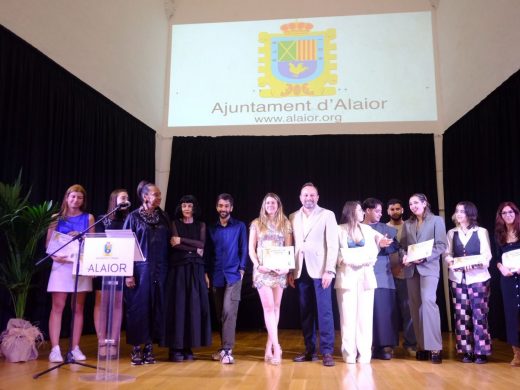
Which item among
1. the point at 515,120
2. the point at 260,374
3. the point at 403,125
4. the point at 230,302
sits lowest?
the point at 260,374

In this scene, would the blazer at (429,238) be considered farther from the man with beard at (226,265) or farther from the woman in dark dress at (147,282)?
the woman in dark dress at (147,282)

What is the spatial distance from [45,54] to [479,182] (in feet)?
18.3

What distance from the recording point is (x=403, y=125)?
24.0 feet

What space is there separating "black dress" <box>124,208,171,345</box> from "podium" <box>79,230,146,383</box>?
540 millimetres

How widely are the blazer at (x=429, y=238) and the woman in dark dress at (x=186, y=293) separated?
1819 millimetres

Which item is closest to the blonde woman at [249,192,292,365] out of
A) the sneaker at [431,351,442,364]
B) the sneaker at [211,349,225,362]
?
the sneaker at [211,349,225,362]

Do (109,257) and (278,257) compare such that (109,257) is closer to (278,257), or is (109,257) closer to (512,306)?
(278,257)

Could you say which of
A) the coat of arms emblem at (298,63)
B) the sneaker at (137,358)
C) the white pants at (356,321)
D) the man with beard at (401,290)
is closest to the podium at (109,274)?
the sneaker at (137,358)

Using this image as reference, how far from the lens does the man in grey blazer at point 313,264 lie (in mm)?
3838

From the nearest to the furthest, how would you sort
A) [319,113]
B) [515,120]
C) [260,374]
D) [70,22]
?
[260,374] < [515,120] < [70,22] < [319,113]

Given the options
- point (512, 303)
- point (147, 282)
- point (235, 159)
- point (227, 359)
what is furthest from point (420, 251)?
point (235, 159)

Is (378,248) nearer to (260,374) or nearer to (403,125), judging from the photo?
(260,374)

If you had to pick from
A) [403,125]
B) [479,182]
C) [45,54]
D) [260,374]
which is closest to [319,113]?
[403,125]

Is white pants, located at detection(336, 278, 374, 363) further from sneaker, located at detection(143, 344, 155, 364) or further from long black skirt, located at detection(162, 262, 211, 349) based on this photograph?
sneaker, located at detection(143, 344, 155, 364)
